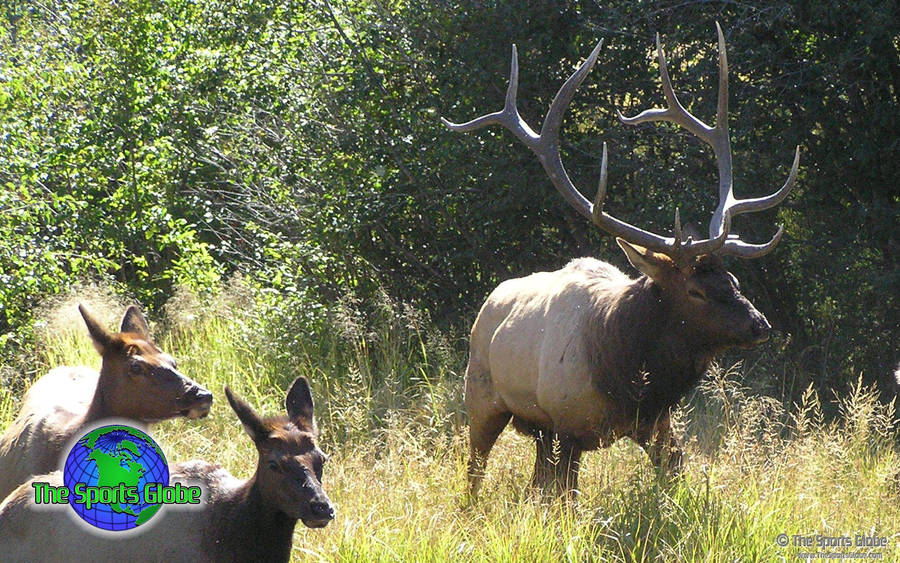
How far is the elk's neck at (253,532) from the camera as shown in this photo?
456 centimetres

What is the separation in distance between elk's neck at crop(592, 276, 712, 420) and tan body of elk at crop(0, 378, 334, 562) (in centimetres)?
228

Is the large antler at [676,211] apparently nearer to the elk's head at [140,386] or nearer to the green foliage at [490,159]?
the green foliage at [490,159]

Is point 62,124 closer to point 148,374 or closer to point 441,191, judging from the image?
point 441,191

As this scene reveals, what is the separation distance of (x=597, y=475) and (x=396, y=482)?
1.14 meters

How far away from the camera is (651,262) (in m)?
6.51

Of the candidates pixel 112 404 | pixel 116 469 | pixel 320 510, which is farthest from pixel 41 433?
pixel 320 510

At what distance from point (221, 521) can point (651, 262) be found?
9.76ft

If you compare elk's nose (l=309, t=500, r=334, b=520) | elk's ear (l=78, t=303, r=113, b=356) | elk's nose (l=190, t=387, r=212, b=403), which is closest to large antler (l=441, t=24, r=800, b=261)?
elk's nose (l=190, t=387, r=212, b=403)

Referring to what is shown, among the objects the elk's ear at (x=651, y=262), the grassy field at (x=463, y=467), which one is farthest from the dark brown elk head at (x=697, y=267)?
the grassy field at (x=463, y=467)

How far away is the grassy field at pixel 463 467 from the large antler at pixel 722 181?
80 cm

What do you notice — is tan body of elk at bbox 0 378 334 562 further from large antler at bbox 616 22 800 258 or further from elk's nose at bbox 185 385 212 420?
large antler at bbox 616 22 800 258

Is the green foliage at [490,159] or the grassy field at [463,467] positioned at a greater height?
the green foliage at [490,159]

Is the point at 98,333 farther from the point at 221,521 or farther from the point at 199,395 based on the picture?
the point at 221,521

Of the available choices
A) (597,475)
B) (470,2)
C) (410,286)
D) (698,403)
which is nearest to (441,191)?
(410,286)
